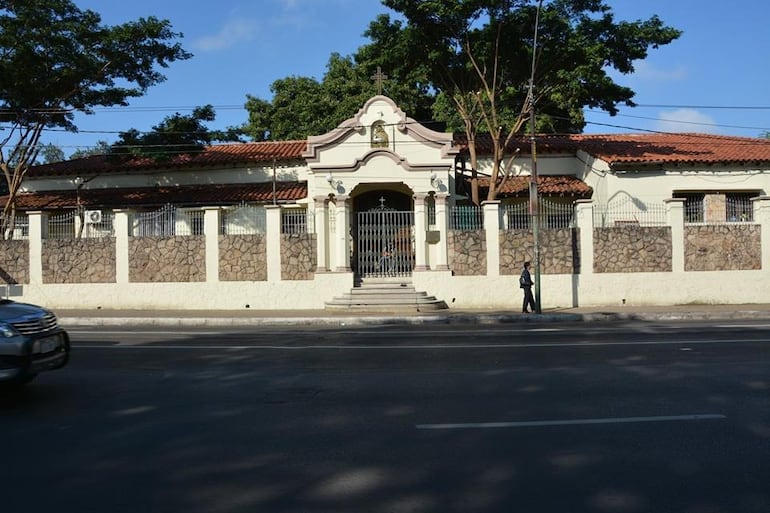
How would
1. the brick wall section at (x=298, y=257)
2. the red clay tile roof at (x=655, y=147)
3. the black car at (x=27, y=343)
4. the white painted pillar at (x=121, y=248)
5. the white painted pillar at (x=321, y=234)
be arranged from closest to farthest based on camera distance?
the black car at (x=27, y=343) < the white painted pillar at (x=321, y=234) < the brick wall section at (x=298, y=257) < the white painted pillar at (x=121, y=248) < the red clay tile roof at (x=655, y=147)

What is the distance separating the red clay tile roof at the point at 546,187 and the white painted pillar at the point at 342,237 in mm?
6062

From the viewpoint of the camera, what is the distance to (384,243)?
21.7m

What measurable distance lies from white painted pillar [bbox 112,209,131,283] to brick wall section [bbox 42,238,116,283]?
0.18 metres

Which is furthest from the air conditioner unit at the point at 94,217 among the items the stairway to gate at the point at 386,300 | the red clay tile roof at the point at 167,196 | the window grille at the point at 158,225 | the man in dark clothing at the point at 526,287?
the man in dark clothing at the point at 526,287

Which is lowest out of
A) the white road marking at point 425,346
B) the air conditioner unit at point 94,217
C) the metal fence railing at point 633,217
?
the white road marking at point 425,346

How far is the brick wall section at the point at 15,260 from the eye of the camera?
22.7m

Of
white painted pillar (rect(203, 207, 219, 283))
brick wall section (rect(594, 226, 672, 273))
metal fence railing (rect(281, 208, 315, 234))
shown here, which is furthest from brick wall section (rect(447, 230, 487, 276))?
white painted pillar (rect(203, 207, 219, 283))

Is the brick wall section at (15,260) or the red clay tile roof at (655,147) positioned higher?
the red clay tile roof at (655,147)

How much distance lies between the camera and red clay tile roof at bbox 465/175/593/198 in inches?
985

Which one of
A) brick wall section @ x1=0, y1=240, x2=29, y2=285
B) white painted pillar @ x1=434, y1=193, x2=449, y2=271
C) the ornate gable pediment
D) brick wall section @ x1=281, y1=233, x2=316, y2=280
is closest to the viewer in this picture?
white painted pillar @ x1=434, y1=193, x2=449, y2=271

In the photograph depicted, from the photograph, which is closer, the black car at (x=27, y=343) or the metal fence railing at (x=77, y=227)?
the black car at (x=27, y=343)

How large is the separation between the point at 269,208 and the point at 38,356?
1455cm

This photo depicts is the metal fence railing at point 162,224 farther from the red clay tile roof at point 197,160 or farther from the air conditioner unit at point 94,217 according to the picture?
the red clay tile roof at point 197,160

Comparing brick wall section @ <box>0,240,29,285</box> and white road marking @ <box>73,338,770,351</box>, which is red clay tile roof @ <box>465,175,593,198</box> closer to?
white road marking @ <box>73,338,770,351</box>
